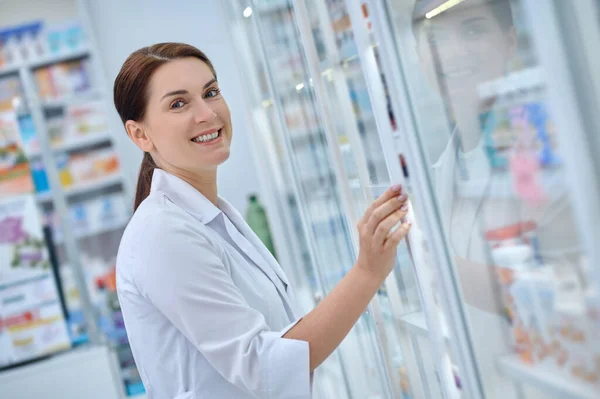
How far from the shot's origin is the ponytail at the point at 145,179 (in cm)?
162

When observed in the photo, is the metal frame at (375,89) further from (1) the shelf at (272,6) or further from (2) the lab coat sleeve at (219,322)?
(1) the shelf at (272,6)

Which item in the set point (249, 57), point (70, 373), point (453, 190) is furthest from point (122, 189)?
point (453, 190)

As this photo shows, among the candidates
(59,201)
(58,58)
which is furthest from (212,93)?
(58,58)

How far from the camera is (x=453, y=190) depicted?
1.19 m

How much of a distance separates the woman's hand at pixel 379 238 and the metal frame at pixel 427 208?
0.06 metres

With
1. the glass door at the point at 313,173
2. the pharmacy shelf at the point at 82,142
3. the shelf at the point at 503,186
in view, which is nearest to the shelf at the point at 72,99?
the pharmacy shelf at the point at 82,142

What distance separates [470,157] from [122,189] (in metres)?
4.28

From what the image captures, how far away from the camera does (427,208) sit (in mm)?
1217

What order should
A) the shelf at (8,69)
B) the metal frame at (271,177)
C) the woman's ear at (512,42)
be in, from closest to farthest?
1. the woman's ear at (512,42)
2. the metal frame at (271,177)
3. the shelf at (8,69)

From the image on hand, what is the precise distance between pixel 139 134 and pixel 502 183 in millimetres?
868

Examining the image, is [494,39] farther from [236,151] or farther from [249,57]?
[236,151]

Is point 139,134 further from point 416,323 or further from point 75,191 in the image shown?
point 75,191

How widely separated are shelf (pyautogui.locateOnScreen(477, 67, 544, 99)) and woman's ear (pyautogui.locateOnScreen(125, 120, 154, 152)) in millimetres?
805

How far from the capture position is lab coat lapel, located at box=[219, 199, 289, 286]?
1.50 m
